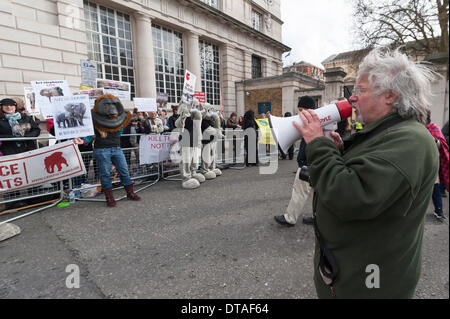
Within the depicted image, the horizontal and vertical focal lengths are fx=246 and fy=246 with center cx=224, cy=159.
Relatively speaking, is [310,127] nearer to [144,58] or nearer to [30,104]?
[30,104]

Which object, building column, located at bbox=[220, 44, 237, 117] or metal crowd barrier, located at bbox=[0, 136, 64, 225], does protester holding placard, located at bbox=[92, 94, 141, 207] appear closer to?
metal crowd barrier, located at bbox=[0, 136, 64, 225]

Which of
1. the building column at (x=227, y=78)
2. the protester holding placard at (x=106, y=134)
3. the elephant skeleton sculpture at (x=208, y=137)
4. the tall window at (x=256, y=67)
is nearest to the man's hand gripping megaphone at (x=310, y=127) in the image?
the protester holding placard at (x=106, y=134)

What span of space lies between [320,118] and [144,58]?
13.7 meters

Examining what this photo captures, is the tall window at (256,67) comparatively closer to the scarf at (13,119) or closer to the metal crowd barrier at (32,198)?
the scarf at (13,119)

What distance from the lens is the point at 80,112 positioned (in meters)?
4.54

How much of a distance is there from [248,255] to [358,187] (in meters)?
2.24

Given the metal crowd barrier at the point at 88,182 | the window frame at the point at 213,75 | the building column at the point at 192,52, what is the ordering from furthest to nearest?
the window frame at the point at 213,75 → the building column at the point at 192,52 → the metal crowd barrier at the point at 88,182

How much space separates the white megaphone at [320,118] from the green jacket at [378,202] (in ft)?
1.04

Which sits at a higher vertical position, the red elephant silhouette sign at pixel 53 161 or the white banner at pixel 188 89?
the white banner at pixel 188 89

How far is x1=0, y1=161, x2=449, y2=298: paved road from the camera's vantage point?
242 centimetres

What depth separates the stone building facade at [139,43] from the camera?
8.94 metres

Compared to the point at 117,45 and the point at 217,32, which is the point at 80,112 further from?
the point at 217,32

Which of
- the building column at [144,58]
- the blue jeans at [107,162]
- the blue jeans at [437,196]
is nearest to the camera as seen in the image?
the blue jeans at [437,196]

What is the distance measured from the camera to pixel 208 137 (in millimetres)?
6922
